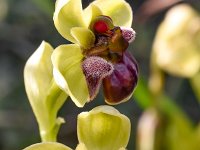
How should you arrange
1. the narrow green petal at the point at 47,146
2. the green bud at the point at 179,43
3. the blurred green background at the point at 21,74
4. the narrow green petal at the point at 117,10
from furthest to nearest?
the blurred green background at the point at 21,74 → the green bud at the point at 179,43 → the narrow green petal at the point at 117,10 → the narrow green petal at the point at 47,146

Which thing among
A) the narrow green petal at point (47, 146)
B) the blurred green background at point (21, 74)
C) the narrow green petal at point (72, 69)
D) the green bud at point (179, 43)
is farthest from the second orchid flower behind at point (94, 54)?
the blurred green background at point (21, 74)

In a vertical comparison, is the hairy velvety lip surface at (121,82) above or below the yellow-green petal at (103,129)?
above

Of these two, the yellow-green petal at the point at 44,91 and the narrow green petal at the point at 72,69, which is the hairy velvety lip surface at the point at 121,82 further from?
the yellow-green petal at the point at 44,91

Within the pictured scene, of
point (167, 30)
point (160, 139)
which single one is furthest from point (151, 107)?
point (167, 30)

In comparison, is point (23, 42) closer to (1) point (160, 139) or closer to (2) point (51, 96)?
(1) point (160, 139)

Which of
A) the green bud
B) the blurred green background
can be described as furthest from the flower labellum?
the blurred green background

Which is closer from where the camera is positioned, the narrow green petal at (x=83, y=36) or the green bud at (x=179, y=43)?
the narrow green petal at (x=83, y=36)

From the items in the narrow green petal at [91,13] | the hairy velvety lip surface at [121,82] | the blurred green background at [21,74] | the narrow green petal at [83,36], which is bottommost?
the blurred green background at [21,74]
